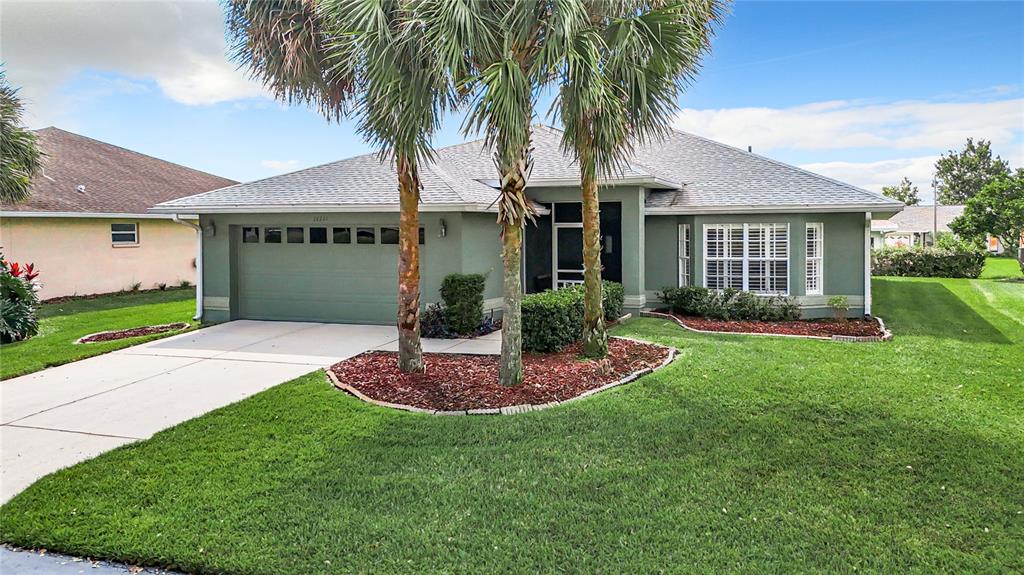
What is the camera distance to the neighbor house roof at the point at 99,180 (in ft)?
62.3

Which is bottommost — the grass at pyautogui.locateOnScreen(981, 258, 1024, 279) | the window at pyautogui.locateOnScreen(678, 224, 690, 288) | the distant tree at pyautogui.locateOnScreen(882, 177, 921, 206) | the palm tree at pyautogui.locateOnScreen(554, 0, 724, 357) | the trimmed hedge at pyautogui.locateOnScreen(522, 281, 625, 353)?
the trimmed hedge at pyautogui.locateOnScreen(522, 281, 625, 353)

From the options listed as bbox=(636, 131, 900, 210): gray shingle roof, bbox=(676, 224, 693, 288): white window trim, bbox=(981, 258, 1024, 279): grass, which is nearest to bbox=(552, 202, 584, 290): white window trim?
bbox=(636, 131, 900, 210): gray shingle roof

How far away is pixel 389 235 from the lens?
A: 537 inches

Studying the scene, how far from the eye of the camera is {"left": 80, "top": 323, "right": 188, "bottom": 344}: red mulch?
12497mm

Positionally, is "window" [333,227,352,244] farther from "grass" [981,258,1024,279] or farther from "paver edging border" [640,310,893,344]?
"grass" [981,258,1024,279]

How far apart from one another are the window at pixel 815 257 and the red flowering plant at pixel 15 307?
1614cm

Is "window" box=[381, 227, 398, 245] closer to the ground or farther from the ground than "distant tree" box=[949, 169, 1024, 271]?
closer to the ground

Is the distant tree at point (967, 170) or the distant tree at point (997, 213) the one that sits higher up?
the distant tree at point (967, 170)

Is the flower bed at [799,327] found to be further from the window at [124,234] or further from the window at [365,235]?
the window at [124,234]

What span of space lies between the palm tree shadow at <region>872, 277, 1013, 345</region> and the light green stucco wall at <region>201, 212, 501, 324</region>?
8.34 m

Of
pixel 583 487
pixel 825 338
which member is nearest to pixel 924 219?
pixel 825 338

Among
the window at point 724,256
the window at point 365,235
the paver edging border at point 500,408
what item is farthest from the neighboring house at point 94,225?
the window at point 724,256

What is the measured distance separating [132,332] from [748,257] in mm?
13242

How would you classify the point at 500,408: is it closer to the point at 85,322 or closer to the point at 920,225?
the point at 85,322
